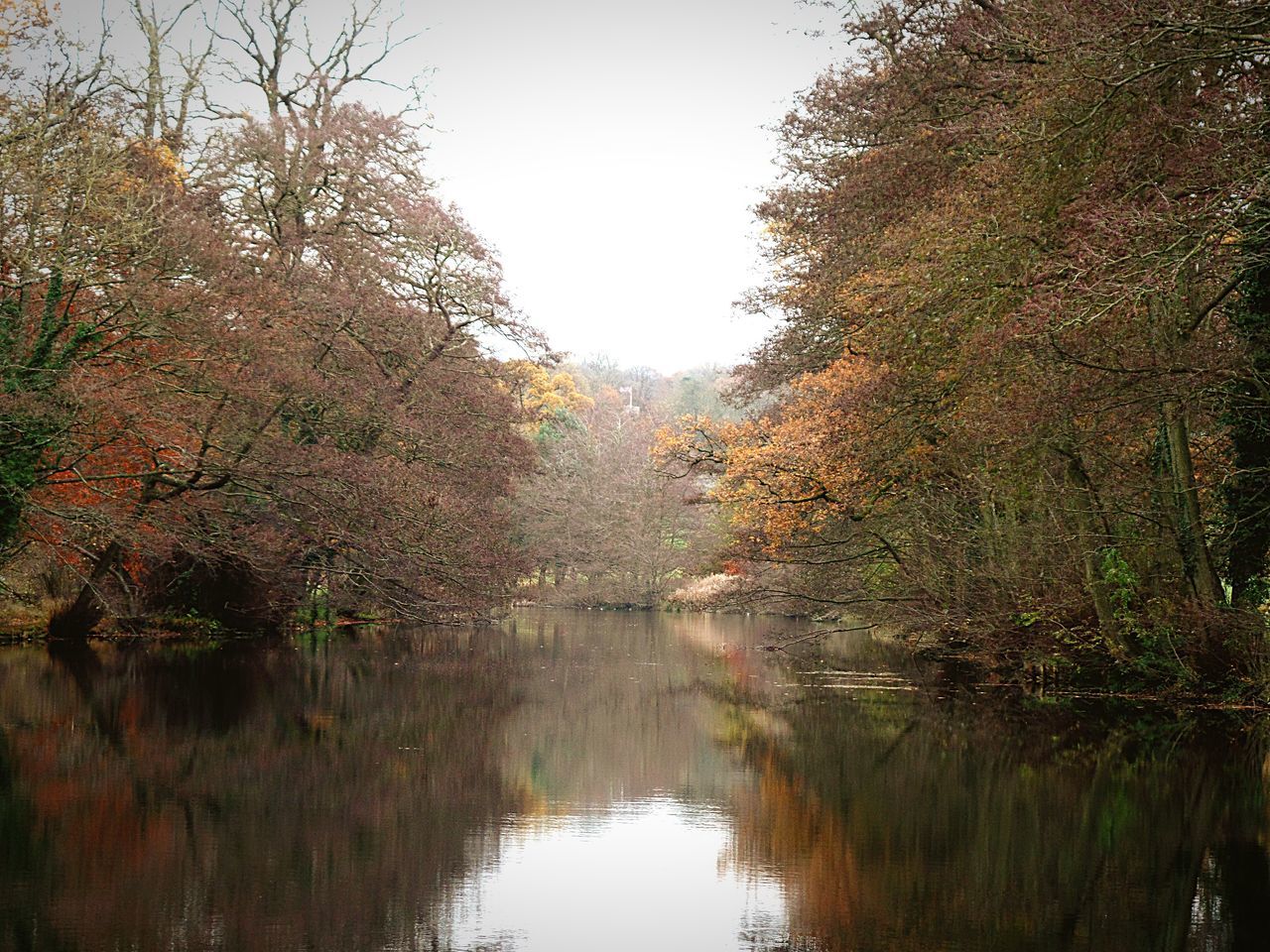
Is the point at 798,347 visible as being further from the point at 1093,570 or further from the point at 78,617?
the point at 78,617

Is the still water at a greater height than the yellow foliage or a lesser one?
lesser

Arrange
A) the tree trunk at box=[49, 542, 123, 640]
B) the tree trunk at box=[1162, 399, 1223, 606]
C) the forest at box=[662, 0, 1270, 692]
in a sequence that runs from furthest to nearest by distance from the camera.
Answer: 1. the tree trunk at box=[49, 542, 123, 640]
2. the tree trunk at box=[1162, 399, 1223, 606]
3. the forest at box=[662, 0, 1270, 692]

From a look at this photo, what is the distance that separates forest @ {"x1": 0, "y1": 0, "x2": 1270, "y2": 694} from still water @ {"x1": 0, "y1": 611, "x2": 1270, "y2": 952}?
264 cm

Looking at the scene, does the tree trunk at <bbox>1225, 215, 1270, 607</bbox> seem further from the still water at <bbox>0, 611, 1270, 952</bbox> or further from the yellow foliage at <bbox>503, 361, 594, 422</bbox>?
the yellow foliage at <bbox>503, 361, 594, 422</bbox>

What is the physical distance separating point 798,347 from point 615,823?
63.1 feet

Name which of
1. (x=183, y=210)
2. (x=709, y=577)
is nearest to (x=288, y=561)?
(x=183, y=210)

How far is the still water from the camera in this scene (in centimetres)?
590

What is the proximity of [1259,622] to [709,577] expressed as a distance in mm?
40663

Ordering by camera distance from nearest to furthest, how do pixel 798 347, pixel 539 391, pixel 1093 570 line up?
pixel 1093 570
pixel 798 347
pixel 539 391

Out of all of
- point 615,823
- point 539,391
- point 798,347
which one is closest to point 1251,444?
point 615,823

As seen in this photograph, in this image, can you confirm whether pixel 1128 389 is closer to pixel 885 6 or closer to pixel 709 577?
pixel 885 6

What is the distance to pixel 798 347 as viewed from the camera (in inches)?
1061

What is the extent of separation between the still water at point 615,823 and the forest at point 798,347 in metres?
2.64

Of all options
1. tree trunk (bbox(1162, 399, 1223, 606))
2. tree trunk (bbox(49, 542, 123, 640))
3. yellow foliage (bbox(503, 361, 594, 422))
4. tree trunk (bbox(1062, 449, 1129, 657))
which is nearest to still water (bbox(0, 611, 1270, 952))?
tree trunk (bbox(1062, 449, 1129, 657))
